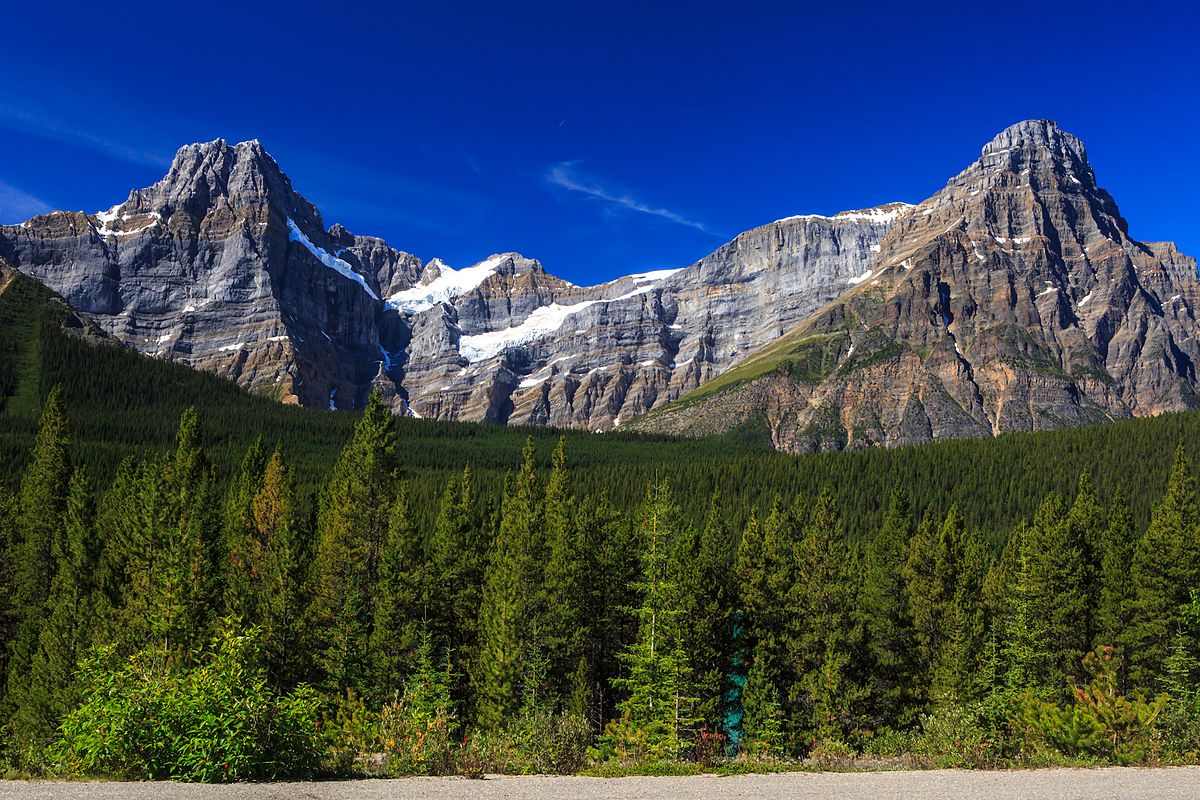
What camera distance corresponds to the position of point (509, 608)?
41.7 m

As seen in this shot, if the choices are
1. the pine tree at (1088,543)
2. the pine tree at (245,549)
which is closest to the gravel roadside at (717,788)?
the pine tree at (245,549)

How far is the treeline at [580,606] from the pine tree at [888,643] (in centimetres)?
16

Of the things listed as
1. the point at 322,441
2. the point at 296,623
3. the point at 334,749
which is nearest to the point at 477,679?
the point at 296,623

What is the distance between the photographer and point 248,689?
Answer: 1755 centimetres

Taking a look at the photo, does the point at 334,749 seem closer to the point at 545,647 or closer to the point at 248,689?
the point at 248,689

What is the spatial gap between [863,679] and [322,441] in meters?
151

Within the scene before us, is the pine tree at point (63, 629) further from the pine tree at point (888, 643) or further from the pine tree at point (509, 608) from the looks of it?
the pine tree at point (888, 643)

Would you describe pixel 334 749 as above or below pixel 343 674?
above

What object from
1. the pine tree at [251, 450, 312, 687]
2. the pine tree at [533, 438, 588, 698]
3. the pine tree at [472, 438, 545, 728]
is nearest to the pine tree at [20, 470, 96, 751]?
the pine tree at [251, 450, 312, 687]

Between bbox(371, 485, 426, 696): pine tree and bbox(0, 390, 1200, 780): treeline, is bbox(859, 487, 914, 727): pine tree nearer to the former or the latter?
bbox(0, 390, 1200, 780): treeline

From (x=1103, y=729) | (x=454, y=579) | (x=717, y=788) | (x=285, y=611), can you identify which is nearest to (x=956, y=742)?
(x=1103, y=729)

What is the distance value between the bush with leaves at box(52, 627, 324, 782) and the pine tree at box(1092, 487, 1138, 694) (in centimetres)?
4528

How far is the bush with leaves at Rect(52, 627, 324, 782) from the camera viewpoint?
16844 mm

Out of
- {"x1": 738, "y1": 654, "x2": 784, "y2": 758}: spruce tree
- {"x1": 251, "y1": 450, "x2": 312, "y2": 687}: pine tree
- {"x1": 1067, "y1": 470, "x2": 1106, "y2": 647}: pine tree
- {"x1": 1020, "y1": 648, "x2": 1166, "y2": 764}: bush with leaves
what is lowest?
{"x1": 738, "y1": 654, "x2": 784, "y2": 758}: spruce tree
